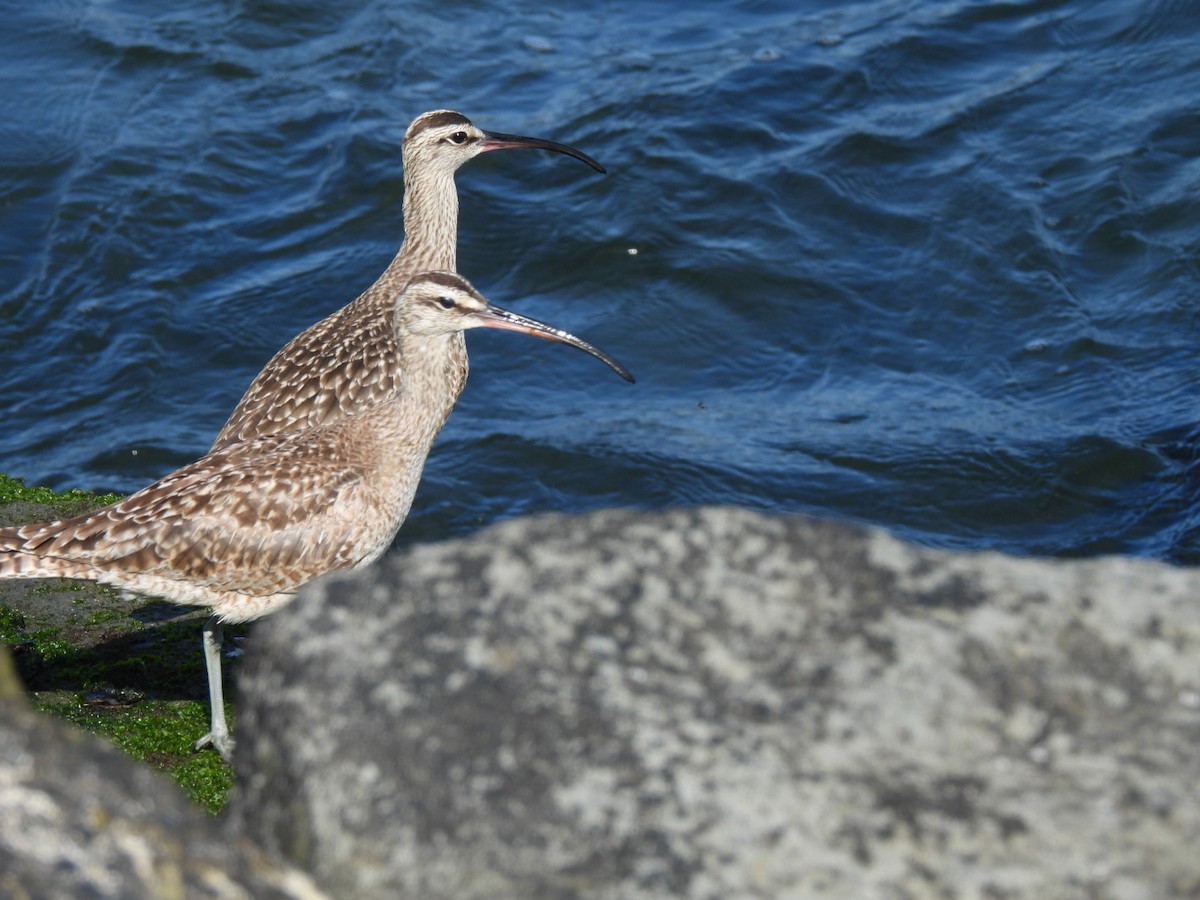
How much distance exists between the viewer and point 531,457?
8.88 meters

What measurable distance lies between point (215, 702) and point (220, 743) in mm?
155

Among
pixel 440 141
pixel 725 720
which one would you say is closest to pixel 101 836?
pixel 725 720

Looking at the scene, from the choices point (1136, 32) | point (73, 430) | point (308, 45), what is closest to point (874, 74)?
point (1136, 32)

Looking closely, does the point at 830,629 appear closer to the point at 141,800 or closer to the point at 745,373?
the point at 141,800

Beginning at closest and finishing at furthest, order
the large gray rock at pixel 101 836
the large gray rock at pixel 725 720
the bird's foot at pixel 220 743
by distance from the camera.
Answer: the large gray rock at pixel 101 836 < the large gray rock at pixel 725 720 < the bird's foot at pixel 220 743

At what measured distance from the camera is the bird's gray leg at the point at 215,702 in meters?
5.46

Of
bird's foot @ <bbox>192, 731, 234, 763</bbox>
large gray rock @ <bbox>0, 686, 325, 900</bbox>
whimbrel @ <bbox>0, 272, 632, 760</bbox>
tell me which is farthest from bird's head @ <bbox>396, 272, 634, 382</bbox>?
large gray rock @ <bbox>0, 686, 325, 900</bbox>

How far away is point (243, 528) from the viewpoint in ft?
18.1

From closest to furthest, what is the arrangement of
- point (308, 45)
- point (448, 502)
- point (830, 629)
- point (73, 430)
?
point (830, 629), point (448, 502), point (73, 430), point (308, 45)

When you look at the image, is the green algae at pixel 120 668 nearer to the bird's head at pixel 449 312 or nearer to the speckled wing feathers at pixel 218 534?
the speckled wing feathers at pixel 218 534

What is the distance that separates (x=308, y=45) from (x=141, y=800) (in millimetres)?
11964

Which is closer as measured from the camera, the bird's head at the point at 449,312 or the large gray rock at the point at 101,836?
the large gray rock at the point at 101,836

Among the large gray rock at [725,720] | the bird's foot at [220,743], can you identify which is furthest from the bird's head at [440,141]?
the large gray rock at [725,720]

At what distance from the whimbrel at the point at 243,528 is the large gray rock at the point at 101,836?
129 inches
